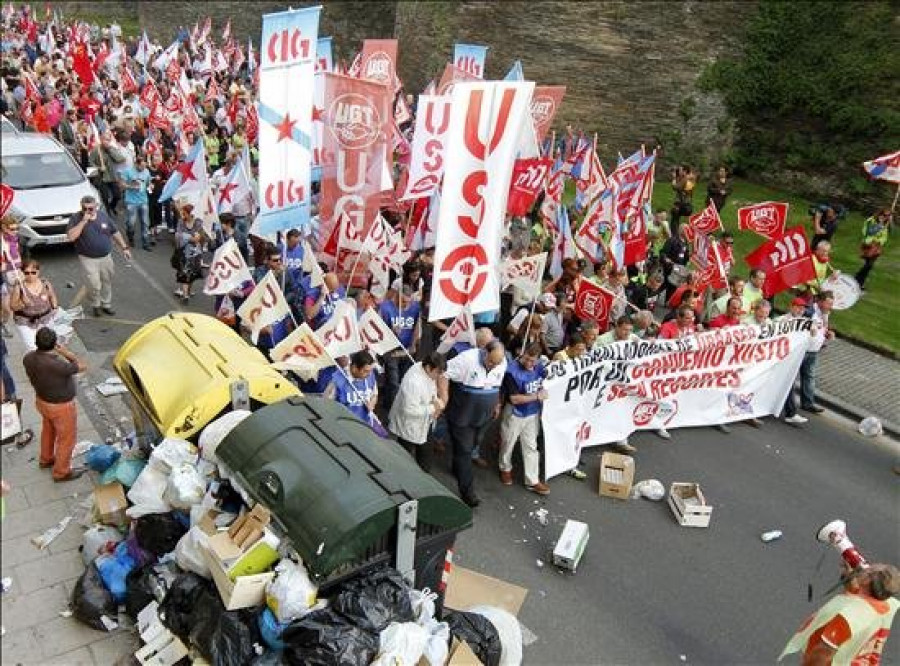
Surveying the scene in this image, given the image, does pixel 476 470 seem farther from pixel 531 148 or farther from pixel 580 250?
pixel 531 148

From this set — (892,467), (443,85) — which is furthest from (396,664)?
(443,85)

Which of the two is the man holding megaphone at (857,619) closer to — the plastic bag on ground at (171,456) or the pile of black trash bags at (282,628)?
the pile of black trash bags at (282,628)

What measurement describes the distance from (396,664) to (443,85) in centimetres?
1118

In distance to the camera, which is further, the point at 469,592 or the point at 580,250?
the point at 580,250

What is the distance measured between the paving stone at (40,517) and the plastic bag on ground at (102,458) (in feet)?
1.24

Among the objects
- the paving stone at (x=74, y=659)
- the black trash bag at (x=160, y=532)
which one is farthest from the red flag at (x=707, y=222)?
the paving stone at (x=74, y=659)

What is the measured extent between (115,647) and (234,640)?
1277 mm

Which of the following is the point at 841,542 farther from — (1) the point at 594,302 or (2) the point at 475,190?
(1) the point at 594,302

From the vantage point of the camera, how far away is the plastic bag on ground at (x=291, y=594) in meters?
4.57

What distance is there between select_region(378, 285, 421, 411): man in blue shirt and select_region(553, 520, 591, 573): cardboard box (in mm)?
2615

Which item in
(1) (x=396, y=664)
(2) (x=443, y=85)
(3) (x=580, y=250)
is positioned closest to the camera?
(1) (x=396, y=664)

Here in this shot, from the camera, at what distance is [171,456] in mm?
5754

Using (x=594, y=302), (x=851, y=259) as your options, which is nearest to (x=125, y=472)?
(x=594, y=302)

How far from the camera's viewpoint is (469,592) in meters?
6.47
